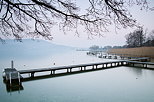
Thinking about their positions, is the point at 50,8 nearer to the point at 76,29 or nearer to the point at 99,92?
the point at 76,29

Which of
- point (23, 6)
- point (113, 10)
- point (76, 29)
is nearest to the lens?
point (113, 10)

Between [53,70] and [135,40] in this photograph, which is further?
[135,40]

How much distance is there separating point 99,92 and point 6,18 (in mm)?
4536

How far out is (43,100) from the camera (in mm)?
4414

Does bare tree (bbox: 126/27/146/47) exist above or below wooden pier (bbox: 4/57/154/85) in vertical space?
above

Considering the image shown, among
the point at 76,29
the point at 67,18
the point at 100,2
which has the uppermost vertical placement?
the point at 100,2

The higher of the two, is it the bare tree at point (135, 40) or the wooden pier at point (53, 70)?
the bare tree at point (135, 40)

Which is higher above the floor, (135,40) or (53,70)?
(135,40)

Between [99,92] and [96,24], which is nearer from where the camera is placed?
[96,24]

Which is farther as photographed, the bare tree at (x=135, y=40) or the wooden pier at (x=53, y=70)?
the bare tree at (x=135, y=40)

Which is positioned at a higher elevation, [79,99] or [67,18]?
[67,18]

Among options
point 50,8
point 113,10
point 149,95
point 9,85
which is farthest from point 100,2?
point 9,85

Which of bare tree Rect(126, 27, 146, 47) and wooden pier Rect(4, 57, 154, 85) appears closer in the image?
wooden pier Rect(4, 57, 154, 85)

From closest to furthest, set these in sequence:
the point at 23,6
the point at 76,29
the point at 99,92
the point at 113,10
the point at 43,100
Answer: the point at 113,10, the point at 23,6, the point at 76,29, the point at 43,100, the point at 99,92
